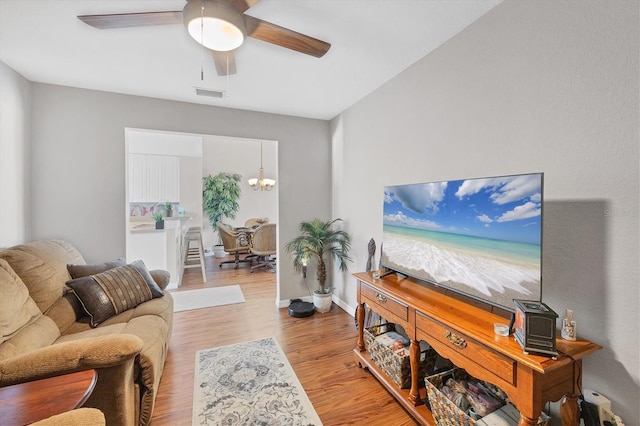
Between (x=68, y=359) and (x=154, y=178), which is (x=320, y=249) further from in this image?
(x=154, y=178)

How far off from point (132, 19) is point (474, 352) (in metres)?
2.49

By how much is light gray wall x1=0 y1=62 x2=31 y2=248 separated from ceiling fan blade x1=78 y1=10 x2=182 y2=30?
1.57 meters

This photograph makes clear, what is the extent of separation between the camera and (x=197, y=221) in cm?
672

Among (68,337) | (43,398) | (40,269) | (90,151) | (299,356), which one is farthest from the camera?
(90,151)

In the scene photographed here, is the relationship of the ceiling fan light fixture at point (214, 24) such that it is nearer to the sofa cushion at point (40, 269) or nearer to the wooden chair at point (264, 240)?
the sofa cushion at point (40, 269)

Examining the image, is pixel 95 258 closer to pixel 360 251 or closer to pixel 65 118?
pixel 65 118

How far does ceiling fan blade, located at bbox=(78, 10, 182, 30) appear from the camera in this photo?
4.65 ft

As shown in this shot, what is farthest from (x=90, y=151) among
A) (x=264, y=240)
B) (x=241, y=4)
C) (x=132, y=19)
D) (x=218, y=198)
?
(x=218, y=198)

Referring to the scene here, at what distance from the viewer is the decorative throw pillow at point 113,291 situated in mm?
2004

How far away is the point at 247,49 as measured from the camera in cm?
209

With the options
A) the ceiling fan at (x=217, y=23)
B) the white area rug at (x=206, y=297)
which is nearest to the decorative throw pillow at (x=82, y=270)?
the white area rug at (x=206, y=297)

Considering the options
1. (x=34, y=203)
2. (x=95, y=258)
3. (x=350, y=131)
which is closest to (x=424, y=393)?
(x=350, y=131)

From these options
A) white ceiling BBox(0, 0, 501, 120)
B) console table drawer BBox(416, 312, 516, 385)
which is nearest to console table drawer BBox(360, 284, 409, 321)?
console table drawer BBox(416, 312, 516, 385)

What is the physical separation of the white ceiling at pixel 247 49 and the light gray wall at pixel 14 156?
0.64 feet
